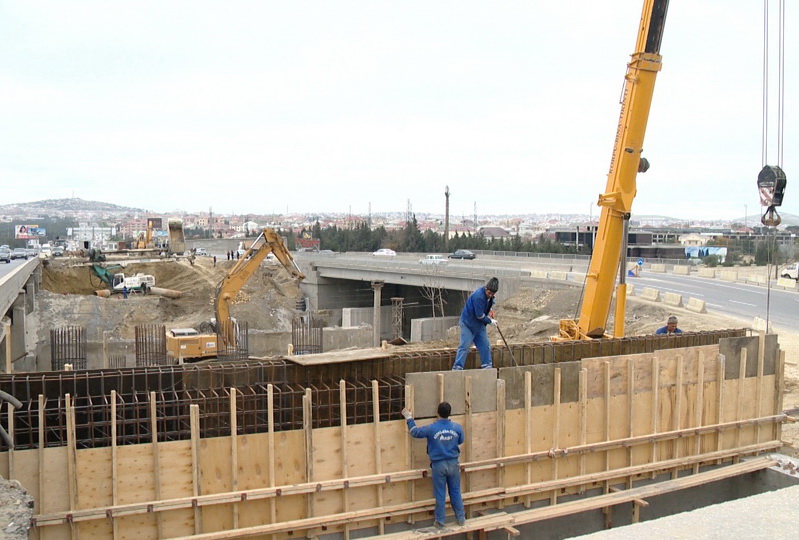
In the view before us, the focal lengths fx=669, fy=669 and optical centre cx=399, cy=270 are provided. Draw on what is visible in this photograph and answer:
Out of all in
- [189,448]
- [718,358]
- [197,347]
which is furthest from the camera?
[197,347]

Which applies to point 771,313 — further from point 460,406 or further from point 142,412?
point 142,412

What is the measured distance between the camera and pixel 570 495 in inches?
375

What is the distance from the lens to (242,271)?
26.2m

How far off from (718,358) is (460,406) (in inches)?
193

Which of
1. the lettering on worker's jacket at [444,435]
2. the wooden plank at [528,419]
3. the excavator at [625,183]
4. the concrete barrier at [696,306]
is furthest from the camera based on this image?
the concrete barrier at [696,306]

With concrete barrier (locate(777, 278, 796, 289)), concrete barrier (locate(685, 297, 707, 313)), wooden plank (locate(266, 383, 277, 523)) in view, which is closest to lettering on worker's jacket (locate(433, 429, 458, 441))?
wooden plank (locate(266, 383, 277, 523))

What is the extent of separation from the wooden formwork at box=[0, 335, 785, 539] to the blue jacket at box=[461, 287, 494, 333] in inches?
36.5

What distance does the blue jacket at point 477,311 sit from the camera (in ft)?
31.2

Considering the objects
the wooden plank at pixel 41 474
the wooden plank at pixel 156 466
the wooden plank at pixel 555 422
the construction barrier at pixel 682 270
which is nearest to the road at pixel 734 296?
the construction barrier at pixel 682 270

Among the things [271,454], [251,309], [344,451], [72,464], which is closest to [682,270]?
[251,309]

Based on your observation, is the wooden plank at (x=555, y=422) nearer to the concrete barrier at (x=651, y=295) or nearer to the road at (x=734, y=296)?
the road at (x=734, y=296)

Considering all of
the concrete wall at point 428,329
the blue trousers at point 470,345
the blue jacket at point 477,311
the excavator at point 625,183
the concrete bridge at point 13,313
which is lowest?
the concrete wall at point 428,329

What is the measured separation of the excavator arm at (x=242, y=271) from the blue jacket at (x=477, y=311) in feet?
54.9

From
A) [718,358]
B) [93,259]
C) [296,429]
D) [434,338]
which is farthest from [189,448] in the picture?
[93,259]
